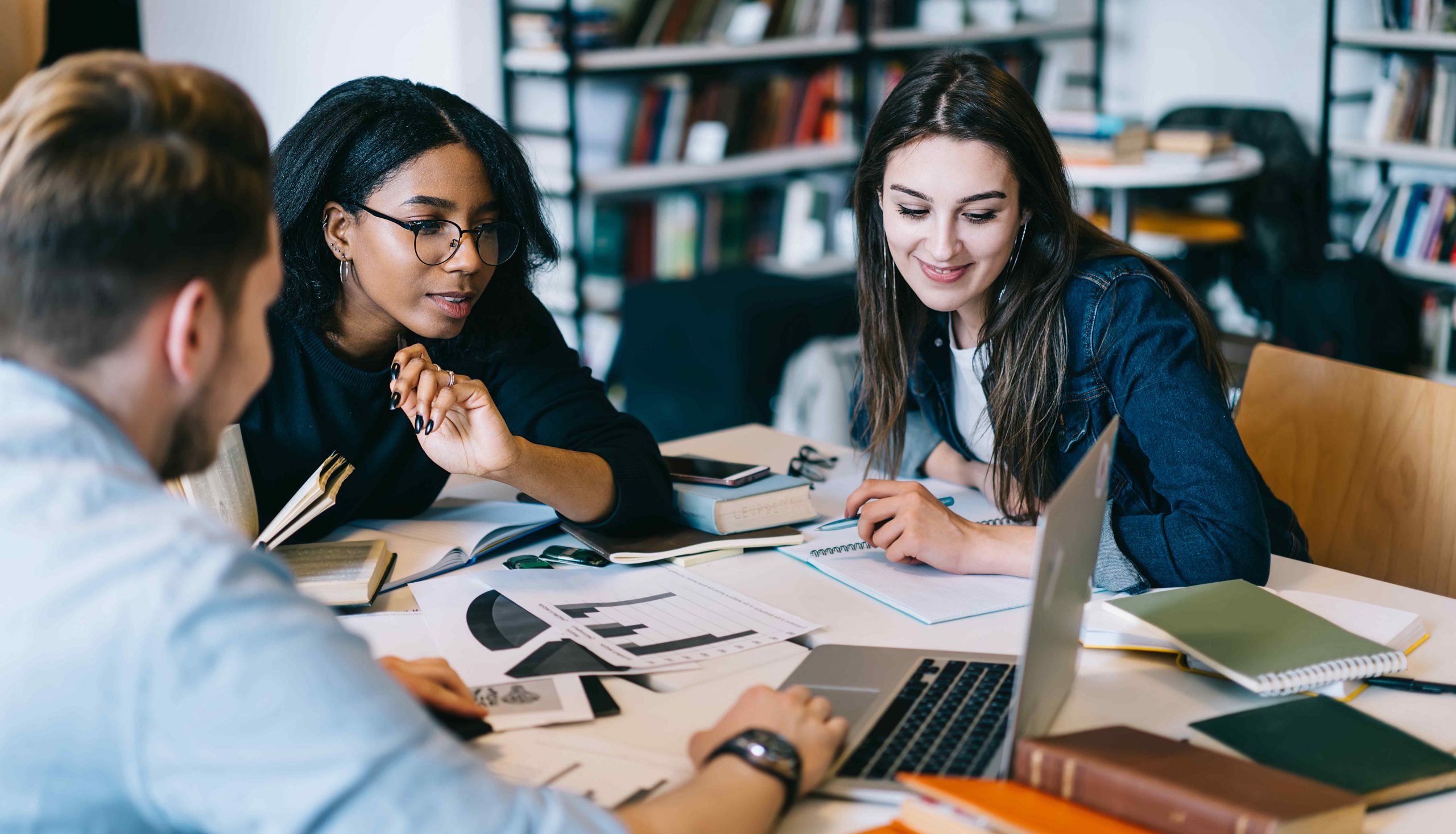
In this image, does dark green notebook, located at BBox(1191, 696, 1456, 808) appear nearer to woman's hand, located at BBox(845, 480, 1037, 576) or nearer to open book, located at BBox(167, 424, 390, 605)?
woman's hand, located at BBox(845, 480, 1037, 576)

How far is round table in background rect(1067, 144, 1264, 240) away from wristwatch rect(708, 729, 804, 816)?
2.94 meters

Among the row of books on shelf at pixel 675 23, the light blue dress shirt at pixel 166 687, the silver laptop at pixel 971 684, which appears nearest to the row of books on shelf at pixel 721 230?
the row of books on shelf at pixel 675 23

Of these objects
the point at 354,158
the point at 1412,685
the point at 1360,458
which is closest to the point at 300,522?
the point at 354,158

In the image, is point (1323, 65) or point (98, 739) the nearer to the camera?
point (98, 739)

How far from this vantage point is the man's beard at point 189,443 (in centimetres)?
76

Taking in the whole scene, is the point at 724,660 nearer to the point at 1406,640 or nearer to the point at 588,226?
the point at 1406,640

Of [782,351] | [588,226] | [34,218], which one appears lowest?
[782,351]

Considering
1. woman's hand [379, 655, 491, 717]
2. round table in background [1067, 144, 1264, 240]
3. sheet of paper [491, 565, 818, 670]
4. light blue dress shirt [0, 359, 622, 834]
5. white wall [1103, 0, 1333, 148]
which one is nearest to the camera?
light blue dress shirt [0, 359, 622, 834]

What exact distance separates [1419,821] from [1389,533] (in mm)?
877

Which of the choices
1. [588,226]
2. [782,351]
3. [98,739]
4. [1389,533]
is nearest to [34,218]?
[98,739]

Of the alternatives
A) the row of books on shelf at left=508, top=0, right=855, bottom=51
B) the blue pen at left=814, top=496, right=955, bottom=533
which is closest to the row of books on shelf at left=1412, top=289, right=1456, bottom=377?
the row of books on shelf at left=508, top=0, right=855, bottom=51

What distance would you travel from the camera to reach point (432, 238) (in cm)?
152

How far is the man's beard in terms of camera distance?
0.76 metres

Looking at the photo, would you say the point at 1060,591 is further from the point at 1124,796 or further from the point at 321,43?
the point at 321,43
